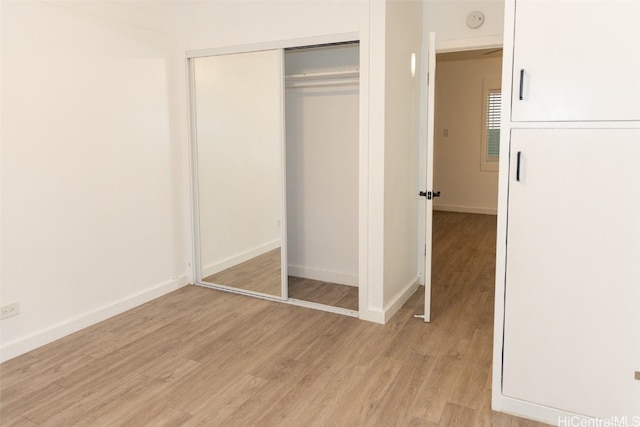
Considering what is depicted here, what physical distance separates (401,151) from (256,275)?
1681 millimetres

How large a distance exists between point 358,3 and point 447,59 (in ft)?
17.0

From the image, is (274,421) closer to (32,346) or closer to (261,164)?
(32,346)

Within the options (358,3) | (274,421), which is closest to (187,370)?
(274,421)

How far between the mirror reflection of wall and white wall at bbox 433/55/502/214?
5.08 metres

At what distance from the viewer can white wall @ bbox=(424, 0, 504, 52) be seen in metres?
3.99

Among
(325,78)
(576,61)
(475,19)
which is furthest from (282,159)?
(576,61)

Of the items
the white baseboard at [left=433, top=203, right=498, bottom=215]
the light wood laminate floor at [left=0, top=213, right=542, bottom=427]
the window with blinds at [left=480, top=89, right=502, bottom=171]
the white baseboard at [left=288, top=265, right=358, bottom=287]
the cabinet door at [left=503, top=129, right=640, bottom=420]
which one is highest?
the window with blinds at [left=480, top=89, right=502, bottom=171]

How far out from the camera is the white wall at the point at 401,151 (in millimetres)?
3549

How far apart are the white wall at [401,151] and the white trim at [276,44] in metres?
0.35

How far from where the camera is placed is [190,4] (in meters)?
4.13

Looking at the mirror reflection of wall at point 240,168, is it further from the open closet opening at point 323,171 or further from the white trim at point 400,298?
the white trim at point 400,298

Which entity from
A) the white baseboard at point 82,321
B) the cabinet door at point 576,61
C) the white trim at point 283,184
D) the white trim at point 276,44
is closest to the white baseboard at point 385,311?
the white trim at point 283,184

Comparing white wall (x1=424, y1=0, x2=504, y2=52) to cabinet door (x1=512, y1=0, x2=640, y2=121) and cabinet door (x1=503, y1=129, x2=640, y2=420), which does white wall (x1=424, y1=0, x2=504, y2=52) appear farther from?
cabinet door (x1=503, y1=129, x2=640, y2=420)

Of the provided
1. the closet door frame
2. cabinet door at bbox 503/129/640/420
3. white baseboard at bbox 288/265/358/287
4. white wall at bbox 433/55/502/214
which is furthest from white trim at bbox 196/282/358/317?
white wall at bbox 433/55/502/214
